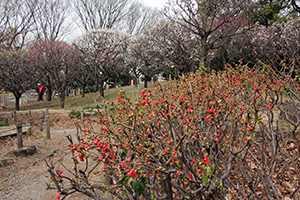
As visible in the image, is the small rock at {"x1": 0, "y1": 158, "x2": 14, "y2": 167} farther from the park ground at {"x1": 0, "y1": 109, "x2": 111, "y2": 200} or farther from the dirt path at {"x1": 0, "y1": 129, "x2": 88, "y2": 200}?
the dirt path at {"x1": 0, "y1": 129, "x2": 88, "y2": 200}

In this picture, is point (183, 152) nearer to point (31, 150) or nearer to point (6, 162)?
point (6, 162)

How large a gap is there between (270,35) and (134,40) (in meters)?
13.3

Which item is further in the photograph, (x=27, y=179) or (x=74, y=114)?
(x=74, y=114)

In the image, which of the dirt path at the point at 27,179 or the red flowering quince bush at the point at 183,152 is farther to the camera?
the dirt path at the point at 27,179

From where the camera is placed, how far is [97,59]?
21.8 metres

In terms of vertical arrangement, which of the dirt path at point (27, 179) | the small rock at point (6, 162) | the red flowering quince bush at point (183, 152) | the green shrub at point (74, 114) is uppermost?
the red flowering quince bush at point (183, 152)

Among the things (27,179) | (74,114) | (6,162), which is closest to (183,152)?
(27,179)

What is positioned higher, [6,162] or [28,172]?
[6,162]

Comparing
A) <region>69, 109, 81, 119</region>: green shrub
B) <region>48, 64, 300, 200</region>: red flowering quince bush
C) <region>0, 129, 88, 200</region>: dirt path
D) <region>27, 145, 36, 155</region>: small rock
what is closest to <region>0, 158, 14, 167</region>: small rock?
<region>0, 129, 88, 200</region>: dirt path

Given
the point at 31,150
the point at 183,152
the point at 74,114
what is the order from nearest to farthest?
the point at 183,152
the point at 31,150
the point at 74,114

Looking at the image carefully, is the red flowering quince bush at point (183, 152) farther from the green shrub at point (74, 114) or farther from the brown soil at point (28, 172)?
the green shrub at point (74, 114)

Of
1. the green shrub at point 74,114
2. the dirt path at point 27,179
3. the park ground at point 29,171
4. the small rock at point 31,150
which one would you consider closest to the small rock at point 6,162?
the park ground at point 29,171

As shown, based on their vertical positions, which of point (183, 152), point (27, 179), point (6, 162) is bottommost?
point (27, 179)

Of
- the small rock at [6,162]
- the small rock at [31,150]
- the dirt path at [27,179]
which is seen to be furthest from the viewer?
the small rock at [31,150]
